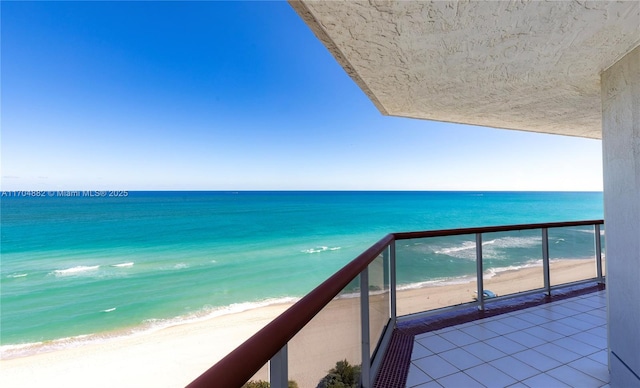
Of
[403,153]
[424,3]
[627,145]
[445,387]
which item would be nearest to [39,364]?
[445,387]

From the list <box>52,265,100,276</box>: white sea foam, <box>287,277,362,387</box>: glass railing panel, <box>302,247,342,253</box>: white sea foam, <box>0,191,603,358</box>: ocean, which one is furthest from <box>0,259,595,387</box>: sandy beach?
<box>52,265,100,276</box>: white sea foam

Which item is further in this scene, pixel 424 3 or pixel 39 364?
pixel 39 364

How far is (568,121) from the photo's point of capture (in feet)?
9.62

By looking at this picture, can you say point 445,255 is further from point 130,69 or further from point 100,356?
point 130,69

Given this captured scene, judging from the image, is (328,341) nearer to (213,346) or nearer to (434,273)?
(434,273)

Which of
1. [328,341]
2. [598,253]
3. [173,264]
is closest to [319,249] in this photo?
[173,264]

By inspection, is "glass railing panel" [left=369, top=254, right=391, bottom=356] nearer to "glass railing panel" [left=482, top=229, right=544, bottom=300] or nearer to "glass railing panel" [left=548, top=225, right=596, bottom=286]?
"glass railing panel" [left=482, top=229, right=544, bottom=300]

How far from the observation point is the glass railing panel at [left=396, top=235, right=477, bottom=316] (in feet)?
9.59

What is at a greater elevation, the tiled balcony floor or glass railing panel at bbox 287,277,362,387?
glass railing panel at bbox 287,277,362,387

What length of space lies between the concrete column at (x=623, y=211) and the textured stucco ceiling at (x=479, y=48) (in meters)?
0.17

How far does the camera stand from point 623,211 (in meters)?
1.67

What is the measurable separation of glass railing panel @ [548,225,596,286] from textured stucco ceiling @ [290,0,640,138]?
190 cm

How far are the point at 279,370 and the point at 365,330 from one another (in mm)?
1270

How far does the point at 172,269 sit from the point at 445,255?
1284cm
